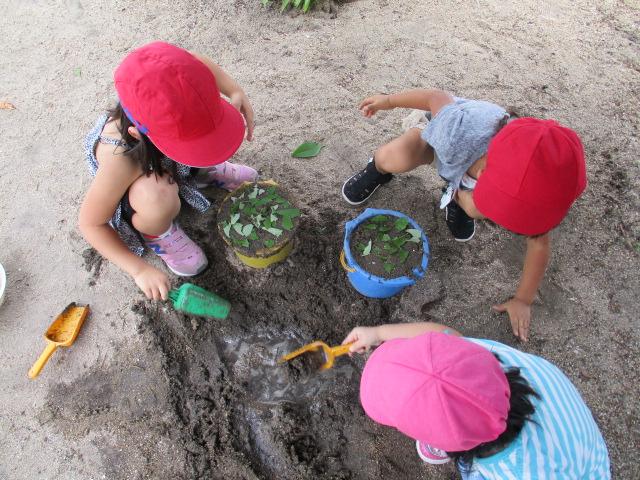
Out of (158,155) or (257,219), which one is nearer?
(158,155)

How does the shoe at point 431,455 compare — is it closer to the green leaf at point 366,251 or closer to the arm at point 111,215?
the green leaf at point 366,251

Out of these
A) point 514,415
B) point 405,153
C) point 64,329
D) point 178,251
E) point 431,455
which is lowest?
point 431,455

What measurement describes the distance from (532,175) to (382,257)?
658mm

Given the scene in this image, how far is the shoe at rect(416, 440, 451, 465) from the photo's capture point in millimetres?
1569

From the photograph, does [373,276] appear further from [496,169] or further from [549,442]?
[549,442]

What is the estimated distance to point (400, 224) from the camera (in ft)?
5.80

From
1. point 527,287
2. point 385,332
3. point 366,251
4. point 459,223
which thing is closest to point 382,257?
point 366,251

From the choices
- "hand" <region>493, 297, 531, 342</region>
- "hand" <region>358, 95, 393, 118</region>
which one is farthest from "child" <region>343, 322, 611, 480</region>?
"hand" <region>358, 95, 393, 118</region>

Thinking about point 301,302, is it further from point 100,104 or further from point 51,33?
point 51,33

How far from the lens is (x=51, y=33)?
2.86 m

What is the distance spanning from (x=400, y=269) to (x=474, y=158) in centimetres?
52

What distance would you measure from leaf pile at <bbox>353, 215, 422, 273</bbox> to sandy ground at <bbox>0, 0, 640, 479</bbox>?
11.9 inches

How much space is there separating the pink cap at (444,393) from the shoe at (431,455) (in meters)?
0.62

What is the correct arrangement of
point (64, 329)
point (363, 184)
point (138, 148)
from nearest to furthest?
point (138, 148), point (64, 329), point (363, 184)
